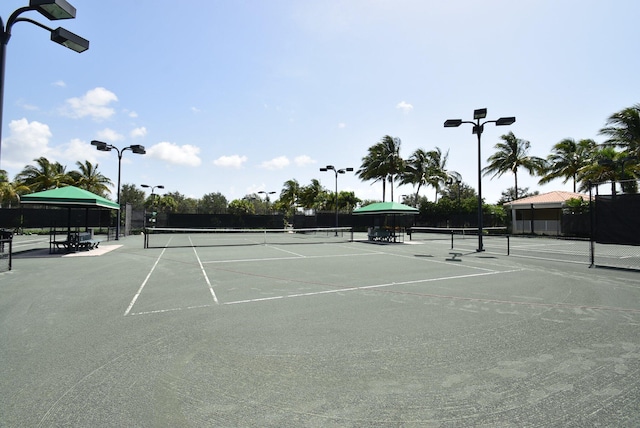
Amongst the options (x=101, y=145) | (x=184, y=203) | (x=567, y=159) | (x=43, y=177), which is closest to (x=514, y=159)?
(x=567, y=159)

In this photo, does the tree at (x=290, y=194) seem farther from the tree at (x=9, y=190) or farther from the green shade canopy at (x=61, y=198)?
the green shade canopy at (x=61, y=198)

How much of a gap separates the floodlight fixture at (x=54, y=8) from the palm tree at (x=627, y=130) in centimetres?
3578

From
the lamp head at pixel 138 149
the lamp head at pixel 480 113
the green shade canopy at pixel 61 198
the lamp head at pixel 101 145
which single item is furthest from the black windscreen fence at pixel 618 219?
the lamp head at pixel 101 145

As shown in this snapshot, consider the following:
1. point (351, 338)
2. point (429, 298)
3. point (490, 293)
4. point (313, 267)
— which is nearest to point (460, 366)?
point (351, 338)

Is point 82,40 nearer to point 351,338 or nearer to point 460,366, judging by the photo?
point 351,338

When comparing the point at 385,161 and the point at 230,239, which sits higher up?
the point at 385,161

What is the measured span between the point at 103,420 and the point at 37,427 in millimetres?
480

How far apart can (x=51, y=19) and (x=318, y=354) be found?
306 inches

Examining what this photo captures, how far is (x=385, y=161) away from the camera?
43469 millimetres

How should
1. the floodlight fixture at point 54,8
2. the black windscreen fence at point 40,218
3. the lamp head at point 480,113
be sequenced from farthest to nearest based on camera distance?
the black windscreen fence at point 40,218
the lamp head at point 480,113
the floodlight fixture at point 54,8

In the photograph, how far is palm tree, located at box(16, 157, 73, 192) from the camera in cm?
3953

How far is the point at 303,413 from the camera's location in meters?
2.94

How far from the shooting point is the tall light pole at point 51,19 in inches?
238

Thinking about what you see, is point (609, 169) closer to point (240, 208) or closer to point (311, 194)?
point (311, 194)
